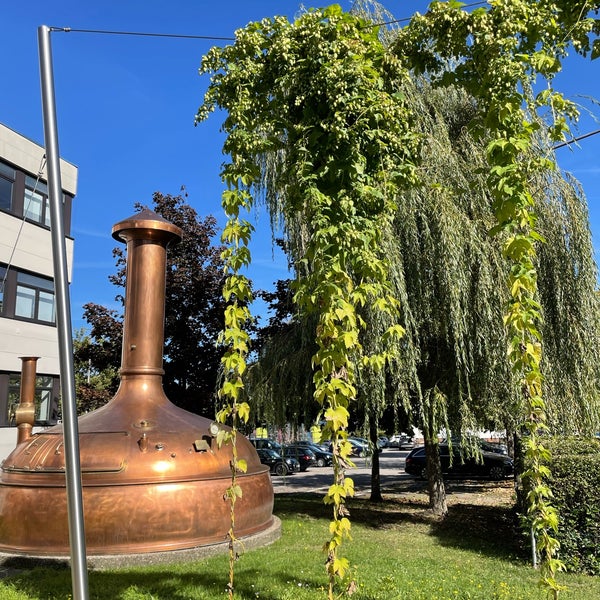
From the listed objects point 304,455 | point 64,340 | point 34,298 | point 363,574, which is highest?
point 34,298

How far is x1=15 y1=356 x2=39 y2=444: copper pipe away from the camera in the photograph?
8906mm

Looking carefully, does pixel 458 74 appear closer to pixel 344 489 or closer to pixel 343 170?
pixel 343 170

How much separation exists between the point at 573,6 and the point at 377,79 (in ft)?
5.04

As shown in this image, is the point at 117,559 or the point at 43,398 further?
the point at 43,398

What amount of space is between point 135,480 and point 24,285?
51.2 feet

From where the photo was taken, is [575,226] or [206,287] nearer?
[575,226]

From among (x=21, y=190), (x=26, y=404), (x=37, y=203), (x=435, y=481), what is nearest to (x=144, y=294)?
(x=26, y=404)

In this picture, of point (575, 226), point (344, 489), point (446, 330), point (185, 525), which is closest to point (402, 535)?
point (446, 330)

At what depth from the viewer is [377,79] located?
170 inches

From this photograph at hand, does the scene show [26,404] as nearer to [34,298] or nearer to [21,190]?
[34,298]

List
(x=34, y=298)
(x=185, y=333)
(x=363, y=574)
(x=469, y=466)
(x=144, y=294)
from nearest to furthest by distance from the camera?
(x=363, y=574) < (x=144, y=294) < (x=185, y=333) < (x=34, y=298) < (x=469, y=466)

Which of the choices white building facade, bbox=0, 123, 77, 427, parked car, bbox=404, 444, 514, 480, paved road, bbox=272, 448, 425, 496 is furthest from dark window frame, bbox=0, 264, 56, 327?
parked car, bbox=404, 444, 514, 480

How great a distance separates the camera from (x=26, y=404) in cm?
901

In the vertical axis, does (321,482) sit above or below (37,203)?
below
